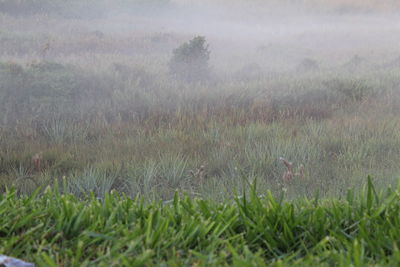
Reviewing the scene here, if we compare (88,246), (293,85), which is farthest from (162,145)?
(293,85)

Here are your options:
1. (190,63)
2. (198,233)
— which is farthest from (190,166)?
(190,63)

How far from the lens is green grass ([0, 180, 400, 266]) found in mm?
1536

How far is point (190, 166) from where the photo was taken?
3.81m

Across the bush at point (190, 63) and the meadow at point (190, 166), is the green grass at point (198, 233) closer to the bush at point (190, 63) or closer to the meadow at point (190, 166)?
the meadow at point (190, 166)

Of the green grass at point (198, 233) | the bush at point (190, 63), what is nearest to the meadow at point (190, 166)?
the green grass at point (198, 233)

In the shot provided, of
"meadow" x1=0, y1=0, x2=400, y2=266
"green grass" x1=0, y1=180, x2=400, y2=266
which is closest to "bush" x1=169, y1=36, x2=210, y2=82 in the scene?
"meadow" x1=0, y1=0, x2=400, y2=266

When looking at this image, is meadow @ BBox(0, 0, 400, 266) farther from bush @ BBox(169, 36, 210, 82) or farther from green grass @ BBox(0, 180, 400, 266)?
bush @ BBox(169, 36, 210, 82)

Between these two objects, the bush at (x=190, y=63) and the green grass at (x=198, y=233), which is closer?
the green grass at (x=198, y=233)

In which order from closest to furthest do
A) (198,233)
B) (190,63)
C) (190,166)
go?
(198,233), (190,166), (190,63)

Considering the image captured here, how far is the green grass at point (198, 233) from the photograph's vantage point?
154cm

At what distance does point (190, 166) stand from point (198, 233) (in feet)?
6.80

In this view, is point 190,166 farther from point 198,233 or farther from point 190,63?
point 190,63

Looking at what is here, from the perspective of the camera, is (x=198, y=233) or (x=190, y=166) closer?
(x=198, y=233)

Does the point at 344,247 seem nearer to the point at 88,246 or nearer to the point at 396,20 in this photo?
the point at 88,246
